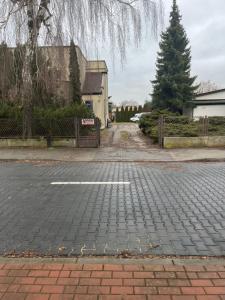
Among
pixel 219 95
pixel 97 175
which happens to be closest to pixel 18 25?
pixel 97 175

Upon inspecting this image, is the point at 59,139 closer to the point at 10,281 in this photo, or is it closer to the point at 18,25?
the point at 18,25

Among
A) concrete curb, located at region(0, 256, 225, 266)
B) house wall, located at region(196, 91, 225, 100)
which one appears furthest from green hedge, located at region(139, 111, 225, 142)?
concrete curb, located at region(0, 256, 225, 266)

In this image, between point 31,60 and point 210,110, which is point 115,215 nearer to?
point 31,60

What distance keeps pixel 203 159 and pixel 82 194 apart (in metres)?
8.22

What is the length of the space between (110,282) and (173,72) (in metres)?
26.4

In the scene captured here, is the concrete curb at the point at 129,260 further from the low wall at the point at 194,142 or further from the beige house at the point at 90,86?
the beige house at the point at 90,86

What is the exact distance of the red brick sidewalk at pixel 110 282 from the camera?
3.59 meters

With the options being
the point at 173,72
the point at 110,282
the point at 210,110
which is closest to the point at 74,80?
the point at 173,72

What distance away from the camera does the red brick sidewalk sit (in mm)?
3588

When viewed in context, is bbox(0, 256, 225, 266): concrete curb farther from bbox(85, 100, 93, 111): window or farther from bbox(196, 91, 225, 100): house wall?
bbox(196, 91, 225, 100): house wall

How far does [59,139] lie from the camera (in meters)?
19.0

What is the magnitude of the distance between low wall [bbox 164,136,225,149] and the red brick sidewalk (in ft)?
48.9

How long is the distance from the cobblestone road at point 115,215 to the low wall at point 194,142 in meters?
7.89

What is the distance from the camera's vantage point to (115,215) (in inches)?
253
